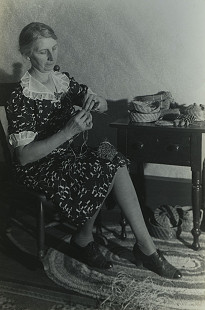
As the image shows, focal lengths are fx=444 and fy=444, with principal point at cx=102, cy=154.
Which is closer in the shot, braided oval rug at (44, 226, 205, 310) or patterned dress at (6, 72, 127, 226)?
braided oval rug at (44, 226, 205, 310)

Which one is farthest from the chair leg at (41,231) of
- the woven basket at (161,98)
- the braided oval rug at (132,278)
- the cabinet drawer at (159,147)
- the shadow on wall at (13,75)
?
the shadow on wall at (13,75)

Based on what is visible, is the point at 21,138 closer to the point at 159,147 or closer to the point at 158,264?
the point at 159,147

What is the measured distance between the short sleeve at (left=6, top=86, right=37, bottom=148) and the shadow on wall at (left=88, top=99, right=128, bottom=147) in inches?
34.7

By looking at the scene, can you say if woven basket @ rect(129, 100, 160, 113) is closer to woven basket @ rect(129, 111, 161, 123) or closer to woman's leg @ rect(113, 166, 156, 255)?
woven basket @ rect(129, 111, 161, 123)

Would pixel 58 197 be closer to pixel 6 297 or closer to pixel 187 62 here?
pixel 6 297

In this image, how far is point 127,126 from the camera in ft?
7.74

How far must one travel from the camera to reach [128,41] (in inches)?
110

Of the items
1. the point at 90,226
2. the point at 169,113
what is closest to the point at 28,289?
the point at 90,226

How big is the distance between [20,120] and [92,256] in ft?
2.51

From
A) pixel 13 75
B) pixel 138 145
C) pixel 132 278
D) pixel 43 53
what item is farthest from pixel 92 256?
pixel 13 75

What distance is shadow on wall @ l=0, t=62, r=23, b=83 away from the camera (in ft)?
10.6

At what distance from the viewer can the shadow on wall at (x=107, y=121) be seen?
9.66 ft

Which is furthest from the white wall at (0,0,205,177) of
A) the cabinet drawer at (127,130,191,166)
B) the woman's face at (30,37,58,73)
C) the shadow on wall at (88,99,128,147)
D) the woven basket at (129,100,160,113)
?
the woman's face at (30,37,58,73)

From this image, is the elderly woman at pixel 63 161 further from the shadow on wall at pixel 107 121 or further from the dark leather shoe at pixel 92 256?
the shadow on wall at pixel 107 121
